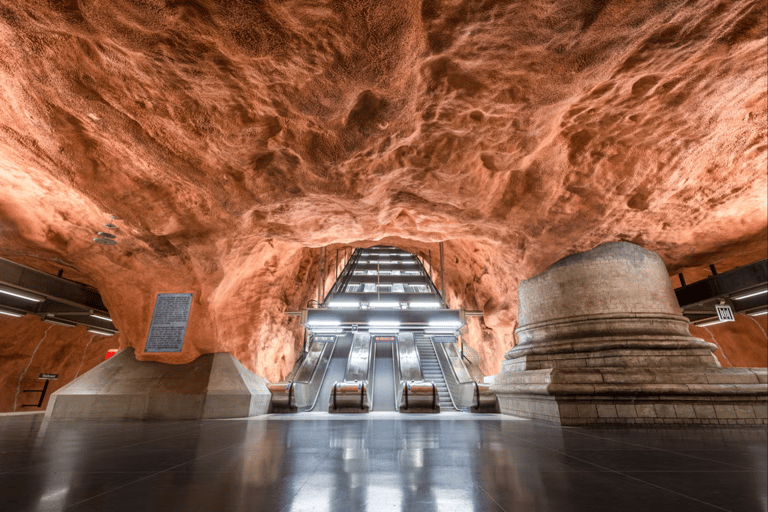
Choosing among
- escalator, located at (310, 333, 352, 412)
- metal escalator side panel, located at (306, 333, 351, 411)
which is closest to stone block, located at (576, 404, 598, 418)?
escalator, located at (310, 333, 352, 412)

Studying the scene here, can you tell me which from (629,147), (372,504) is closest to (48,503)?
(372,504)

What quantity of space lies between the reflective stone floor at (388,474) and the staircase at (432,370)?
6.06 meters

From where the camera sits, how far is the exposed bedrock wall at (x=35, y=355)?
403 inches

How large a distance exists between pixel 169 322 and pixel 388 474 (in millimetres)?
5873

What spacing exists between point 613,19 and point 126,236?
6.83 metres

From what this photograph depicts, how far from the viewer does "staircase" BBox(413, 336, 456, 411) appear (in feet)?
29.4

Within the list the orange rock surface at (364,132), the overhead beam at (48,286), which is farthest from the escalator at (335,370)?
the overhead beam at (48,286)

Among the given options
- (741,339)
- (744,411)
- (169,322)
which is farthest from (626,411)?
(741,339)

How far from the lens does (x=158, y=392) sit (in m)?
6.17

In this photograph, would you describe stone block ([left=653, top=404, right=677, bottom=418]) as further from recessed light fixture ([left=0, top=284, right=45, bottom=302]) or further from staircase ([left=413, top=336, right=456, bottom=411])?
recessed light fixture ([left=0, top=284, right=45, bottom=302])

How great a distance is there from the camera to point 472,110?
377cm

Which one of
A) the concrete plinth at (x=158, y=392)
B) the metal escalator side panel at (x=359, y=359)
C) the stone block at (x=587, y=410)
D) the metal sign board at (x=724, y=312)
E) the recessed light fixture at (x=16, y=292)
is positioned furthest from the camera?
the metal escalator side panel at (x=359, y=359)

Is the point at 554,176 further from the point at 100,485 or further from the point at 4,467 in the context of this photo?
the point at 4,467

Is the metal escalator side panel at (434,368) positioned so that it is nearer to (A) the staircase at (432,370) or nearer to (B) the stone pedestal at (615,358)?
(A) the staircase at (432,370)
